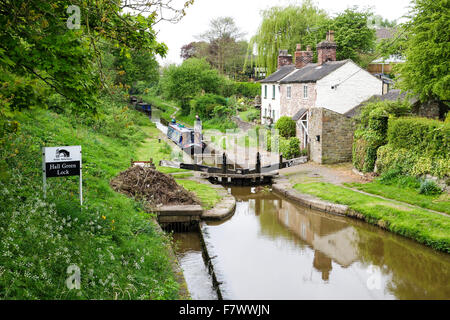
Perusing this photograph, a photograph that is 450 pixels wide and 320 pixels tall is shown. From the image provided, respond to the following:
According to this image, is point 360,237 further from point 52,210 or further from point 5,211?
point 5,211

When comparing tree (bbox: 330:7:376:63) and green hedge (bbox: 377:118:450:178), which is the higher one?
tree (bbox: 330:7:376:63)

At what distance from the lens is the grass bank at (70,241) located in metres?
5.31

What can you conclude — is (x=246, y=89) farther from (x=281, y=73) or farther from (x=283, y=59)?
(x=281, y=73)

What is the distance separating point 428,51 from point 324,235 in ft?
30.2

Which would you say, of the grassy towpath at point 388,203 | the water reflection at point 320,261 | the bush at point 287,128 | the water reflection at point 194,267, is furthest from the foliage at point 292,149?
the water reflection at point 194,267

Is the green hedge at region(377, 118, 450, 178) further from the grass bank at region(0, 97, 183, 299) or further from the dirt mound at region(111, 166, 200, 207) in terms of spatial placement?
the grass bank at region(0, 97, 183, 299)

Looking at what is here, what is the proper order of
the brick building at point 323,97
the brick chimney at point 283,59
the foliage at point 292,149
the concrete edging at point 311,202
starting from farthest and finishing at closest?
1. the brick chimney at point 283,59
2. the foliage at point 292,149
3. the brick building at point 323,97
4. the concrete edging at point 311,202

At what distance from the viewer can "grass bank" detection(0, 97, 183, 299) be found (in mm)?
5309

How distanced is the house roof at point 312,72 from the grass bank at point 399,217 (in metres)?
10.9

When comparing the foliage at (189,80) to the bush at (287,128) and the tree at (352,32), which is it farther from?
the bush at (287,128)

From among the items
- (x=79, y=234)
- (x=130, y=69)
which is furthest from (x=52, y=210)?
(x=130, y=69)

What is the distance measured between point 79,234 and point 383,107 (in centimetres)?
1542

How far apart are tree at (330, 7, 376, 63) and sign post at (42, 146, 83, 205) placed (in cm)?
3514

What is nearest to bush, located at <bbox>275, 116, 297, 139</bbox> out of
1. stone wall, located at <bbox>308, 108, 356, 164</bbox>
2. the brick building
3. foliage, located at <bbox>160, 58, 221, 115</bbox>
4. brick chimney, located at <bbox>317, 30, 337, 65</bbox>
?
the brick building
